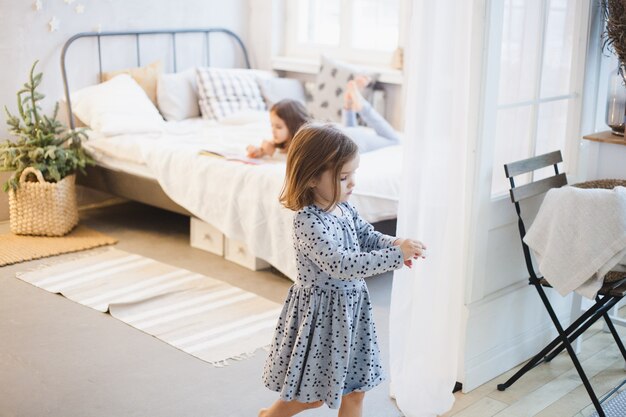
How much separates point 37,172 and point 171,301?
1.34 metres

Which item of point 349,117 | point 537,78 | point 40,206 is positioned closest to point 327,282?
point 537,78

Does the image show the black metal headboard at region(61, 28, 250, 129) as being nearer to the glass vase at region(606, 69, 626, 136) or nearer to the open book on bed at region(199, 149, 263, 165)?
the open book on bed at region(199, 149, 263, 165)

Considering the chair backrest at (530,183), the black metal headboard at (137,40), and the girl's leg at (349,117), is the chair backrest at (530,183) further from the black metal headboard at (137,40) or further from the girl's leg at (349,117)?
the black metal headboard at (137,40)

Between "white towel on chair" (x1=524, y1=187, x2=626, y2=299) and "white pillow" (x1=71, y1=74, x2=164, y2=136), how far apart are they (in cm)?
293

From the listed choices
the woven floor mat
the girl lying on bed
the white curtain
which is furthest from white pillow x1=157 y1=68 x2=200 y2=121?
the white curtain

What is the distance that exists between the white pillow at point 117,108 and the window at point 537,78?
265 centimetres

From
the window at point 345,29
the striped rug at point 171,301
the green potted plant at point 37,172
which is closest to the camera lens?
the striped rug at point 171,301

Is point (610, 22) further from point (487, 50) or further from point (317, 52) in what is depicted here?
point (317, 52)

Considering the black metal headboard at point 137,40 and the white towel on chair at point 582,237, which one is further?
the black metal headboard at point 137,40

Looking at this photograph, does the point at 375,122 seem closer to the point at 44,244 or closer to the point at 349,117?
the point at 349,117

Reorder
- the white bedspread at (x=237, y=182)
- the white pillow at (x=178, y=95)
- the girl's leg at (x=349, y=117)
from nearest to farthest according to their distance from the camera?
the white bedspread at (x=237, y=182) → the girl's leg at (x=349, y=117) → the white pillow at (x=178, y=95)

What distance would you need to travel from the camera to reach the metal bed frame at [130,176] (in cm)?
485

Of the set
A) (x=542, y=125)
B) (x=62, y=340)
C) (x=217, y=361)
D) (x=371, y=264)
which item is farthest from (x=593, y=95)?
(x=62, y=340)

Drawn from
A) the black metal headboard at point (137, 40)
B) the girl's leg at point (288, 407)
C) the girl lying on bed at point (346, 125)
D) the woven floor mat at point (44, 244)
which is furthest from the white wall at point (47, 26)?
the girl's leg at point (288, 407)
